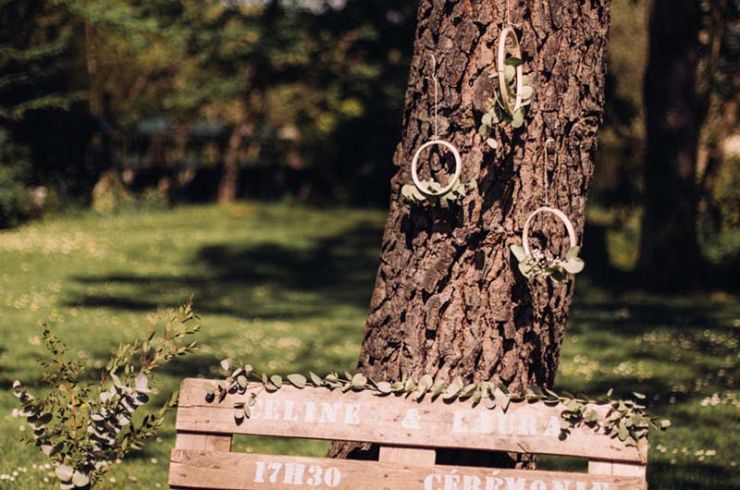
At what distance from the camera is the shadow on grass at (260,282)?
41.6 feet

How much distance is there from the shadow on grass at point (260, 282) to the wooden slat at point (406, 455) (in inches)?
336

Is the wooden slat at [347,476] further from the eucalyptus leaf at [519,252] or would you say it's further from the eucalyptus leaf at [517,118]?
the eucalyptus leaf at [517,118]

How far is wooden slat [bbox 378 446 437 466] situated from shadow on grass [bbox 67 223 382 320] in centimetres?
854

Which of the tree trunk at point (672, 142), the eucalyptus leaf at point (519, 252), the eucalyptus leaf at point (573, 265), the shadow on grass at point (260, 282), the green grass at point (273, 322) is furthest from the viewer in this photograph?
the tree trunk at point (672, 142)

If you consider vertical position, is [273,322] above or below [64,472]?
below

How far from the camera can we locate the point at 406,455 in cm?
362

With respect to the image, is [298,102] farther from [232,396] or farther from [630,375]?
[232,396]

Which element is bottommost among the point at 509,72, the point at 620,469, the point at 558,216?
the point at 620,469

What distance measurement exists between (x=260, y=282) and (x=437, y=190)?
12.0 meters

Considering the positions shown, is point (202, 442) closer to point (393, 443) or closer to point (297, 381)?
point (297, 381)

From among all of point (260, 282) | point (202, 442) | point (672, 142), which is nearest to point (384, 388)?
point (202, 442)

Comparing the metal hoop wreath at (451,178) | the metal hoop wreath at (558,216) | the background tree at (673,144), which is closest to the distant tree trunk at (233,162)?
the background tree at (673,144)

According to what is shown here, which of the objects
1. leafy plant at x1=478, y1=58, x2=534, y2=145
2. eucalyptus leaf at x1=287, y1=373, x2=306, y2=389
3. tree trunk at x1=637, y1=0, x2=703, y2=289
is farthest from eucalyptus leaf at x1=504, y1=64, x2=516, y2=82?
tree trunk at x1=637, y1=0, x2=703, y2=289

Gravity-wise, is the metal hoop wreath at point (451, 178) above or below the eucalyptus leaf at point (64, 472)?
above
